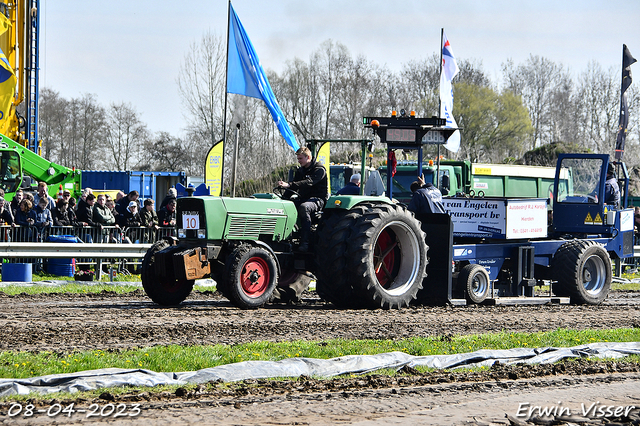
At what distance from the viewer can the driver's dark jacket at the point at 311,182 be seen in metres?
11.1

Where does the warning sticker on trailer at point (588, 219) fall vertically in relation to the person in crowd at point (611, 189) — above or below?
below

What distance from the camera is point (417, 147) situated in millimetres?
12297

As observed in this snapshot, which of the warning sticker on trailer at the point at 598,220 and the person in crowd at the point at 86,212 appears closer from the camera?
the warning sticker on trailer at the point at 598,220

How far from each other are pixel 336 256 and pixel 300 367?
427 centimetres

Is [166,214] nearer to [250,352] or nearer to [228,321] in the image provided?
[228,321]

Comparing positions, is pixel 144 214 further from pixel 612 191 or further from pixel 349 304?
pixel 612 191

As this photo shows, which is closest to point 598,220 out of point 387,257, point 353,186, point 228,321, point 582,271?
point 582,271

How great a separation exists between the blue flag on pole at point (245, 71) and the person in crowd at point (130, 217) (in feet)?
19.7

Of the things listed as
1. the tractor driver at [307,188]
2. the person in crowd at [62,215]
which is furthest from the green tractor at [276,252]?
the person in crowd at [62,215]

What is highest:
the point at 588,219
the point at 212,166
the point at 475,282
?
the point at 212,166

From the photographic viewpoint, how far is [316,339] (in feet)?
27.0

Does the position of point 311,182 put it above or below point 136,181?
below

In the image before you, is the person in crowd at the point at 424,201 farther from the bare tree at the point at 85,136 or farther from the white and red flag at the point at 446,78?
the bare tree at the point at 85,136

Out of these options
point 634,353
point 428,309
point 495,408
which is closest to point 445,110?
point 428,309
